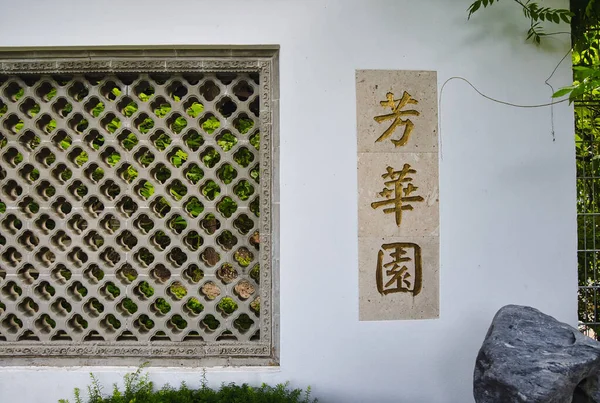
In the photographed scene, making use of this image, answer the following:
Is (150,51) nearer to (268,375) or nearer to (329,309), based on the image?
(329,309)

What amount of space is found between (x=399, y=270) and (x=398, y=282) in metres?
0.08

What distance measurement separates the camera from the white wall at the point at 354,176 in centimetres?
276

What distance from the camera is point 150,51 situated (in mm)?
2834

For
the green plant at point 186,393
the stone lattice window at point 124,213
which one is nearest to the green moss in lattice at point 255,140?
the stone lattice window at point 124,213

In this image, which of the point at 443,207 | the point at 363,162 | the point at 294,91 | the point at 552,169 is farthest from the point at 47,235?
the point at 552,169

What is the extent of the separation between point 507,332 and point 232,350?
178 cm

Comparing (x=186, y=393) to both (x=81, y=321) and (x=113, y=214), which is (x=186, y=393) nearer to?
(x=81, y=321)

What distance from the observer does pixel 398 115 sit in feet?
9.16

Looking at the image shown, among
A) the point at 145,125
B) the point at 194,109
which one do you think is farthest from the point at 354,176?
the point at 145,125

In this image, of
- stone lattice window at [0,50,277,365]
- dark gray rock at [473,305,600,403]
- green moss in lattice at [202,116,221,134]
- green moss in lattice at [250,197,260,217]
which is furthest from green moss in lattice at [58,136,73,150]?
dark gray rock at [473,305,600,403]

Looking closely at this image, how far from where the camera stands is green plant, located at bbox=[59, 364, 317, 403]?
257 cm

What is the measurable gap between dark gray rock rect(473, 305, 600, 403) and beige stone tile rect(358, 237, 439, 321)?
0.50 metres

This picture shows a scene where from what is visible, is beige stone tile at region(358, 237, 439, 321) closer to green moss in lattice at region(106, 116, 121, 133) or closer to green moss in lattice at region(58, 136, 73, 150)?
green moss in lattice at region(106, 116, 121, 133)

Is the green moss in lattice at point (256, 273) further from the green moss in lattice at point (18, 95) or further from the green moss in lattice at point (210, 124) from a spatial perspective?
the green moss in lattice at point (18, 95)
